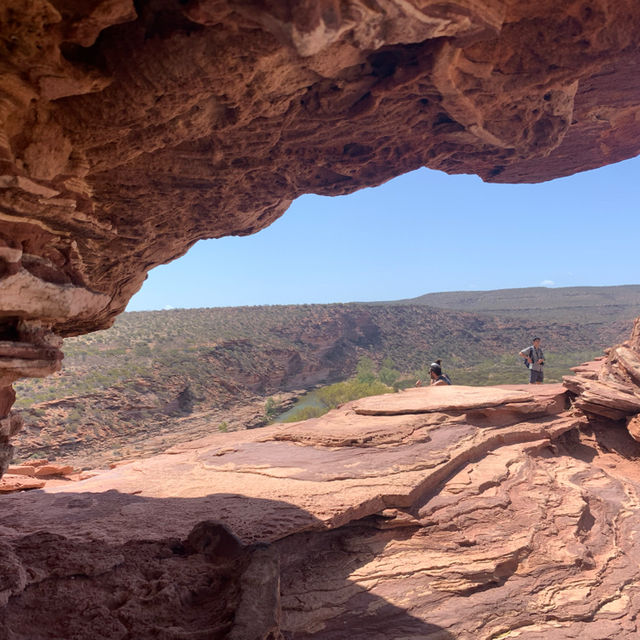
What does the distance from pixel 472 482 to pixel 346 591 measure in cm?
329

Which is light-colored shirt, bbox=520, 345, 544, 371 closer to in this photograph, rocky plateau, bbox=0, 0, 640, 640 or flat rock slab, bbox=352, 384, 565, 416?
flat rock slab, bbox=352, 384, 565, 416

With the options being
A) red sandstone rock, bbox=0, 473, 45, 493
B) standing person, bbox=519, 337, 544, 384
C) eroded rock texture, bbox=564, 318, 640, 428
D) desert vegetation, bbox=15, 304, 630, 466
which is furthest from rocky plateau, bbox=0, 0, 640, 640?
desert vegetation, bbox=15, 304, 630, 466

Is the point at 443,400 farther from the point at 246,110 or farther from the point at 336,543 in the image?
the point at 246,110

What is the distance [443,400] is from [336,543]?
19.1 ft

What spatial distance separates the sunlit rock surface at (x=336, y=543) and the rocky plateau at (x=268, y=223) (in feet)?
0.10

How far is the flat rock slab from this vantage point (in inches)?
421

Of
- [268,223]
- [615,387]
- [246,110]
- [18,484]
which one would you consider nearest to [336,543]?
[268,223]

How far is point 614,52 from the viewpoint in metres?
4.66

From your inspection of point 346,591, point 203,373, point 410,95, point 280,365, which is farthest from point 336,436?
point 280,365

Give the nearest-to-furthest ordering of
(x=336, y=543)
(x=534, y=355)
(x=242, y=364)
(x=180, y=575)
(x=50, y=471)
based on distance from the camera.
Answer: (x=180, y=575)
(x=336, y=543)
(x=50, y=471)
(x=534, y=355)
(x=242, y=364)

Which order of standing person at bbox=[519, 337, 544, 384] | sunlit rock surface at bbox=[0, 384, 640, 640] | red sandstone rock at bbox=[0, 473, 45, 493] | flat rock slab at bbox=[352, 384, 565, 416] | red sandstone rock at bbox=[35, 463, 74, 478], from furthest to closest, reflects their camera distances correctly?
standing person at bbox=[519, 337, 544, 384]
flat rock slab at bbox=[352, 384, 565, 416]
red sandstone rock at bbox=[35, 463, 74, 478]
red sandstone rock at bbox=[0, 473, 45, 493]
sunlit rock surface at bbox=[0, 384, 640, 640]

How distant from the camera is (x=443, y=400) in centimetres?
1127

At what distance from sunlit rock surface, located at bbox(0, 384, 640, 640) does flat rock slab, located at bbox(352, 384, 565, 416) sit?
0.99m

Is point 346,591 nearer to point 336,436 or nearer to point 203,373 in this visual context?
point 336,436
